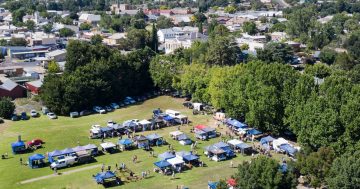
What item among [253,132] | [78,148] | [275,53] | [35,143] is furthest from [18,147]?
[275,53]

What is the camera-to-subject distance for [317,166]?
2491 cm

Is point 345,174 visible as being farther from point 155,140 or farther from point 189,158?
point 155,140

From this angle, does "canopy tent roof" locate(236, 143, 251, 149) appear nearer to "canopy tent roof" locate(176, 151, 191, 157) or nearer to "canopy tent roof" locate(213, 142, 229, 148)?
"canopy tent roof" locate(213, 142, 229, 148)

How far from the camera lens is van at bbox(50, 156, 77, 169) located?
2984 cm

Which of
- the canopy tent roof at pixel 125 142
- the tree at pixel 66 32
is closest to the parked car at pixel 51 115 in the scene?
the canopy tent roof at pixel 125 142

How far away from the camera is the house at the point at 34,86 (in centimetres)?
4648

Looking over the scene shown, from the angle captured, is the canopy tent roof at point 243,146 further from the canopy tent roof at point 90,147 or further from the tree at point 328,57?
the tree at point 328,57

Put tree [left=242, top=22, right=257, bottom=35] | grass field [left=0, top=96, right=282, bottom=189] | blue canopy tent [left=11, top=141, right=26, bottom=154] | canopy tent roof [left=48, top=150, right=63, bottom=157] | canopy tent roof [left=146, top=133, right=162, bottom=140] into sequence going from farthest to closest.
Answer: tree [left=242, top=22, right=257, bottom=35] → canopy tent roof [left=146, top=133, right=162, bottom=140] → blue canopy tent [left=11, top=141, right=26, bottom=154] → canopy tent roof [left=48, top=150, right=63, bottom=157] → grass field [left=0, top=96, right=282, bottom=189]

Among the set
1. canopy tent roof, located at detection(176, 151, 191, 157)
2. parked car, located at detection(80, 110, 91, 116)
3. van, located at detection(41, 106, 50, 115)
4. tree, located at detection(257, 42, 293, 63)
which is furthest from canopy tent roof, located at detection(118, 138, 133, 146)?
tree, located at detection(257, 42, 293, 63)

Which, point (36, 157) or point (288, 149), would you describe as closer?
point (36, 157)

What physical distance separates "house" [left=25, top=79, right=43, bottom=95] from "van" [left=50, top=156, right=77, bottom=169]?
17357 mm

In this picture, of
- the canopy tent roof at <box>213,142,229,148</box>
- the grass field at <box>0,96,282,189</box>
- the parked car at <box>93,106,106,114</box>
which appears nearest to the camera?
the grass field at <box>0,96,282,189</box>

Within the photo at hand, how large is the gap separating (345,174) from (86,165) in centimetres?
1638

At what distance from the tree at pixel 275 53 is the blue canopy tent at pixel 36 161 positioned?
37.2 m
